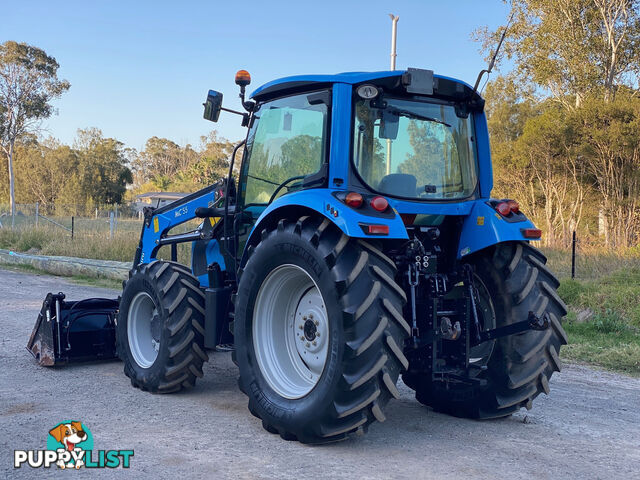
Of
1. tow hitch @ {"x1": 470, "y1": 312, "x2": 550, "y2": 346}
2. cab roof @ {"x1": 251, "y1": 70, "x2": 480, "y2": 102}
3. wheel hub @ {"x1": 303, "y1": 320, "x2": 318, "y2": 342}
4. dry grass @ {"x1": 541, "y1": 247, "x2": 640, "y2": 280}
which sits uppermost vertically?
cab roof @ {"x1": 251, "y1": 70, "x2": 480, "y2": 102}

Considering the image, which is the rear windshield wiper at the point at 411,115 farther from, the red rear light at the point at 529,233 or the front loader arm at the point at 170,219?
the front loader arm at the point at 170,219

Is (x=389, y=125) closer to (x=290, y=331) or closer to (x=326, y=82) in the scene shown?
(x=326, y=82)

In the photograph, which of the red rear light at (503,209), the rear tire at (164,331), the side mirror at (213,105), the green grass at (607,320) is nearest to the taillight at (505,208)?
the red rear light at (503,209)

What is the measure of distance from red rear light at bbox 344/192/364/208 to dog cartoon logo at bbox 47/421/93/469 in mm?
2304

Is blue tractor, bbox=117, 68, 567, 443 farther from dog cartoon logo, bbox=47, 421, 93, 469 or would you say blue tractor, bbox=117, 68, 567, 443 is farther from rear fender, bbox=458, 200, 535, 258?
dog cartoon logo, bbox=47, 421, 93, 469

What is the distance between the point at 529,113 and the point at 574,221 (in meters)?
14.8

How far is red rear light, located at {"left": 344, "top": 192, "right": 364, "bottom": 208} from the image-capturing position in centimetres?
445

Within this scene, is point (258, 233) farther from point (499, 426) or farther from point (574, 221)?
point (574, 221)

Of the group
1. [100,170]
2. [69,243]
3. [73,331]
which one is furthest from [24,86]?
[73,331]

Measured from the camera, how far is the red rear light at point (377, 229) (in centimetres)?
429

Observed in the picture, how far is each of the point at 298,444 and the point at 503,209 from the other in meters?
2.25

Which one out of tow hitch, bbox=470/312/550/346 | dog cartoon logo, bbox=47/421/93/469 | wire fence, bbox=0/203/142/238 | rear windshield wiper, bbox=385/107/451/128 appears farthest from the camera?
wire fence, bbox=0/203/142/238

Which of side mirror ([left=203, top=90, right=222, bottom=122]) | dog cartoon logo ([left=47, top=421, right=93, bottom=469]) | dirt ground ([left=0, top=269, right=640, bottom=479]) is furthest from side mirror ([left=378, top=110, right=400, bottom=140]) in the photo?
dog cartoon logo ([left=47, top=421, right=93, bottom=469])

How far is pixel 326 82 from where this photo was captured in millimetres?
4969
